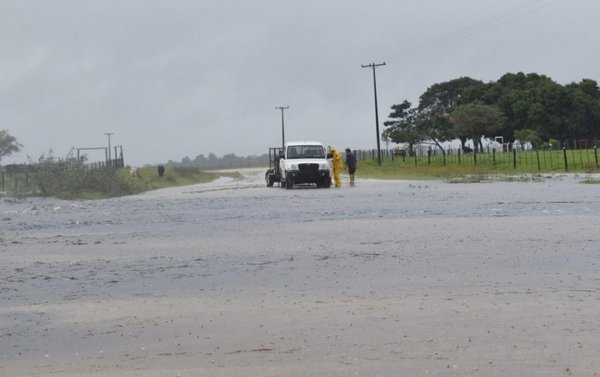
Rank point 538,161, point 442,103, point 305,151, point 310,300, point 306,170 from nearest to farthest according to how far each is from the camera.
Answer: point 310,300 < point 306,170 < point 305,151 < point 538,161 < point 442,103

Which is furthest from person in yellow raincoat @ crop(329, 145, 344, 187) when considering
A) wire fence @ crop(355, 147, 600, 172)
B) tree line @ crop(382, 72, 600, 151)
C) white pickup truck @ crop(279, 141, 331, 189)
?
tree line @ crop(382, 72, 600, 151)

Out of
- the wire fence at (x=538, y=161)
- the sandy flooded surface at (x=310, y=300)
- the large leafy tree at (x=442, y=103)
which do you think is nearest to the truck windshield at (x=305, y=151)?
the wire fence at (x=538, y=161)

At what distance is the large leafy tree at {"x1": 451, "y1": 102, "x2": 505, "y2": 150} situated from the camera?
317ft

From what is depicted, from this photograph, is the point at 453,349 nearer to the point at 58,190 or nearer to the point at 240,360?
the point at 240,360

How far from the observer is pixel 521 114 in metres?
98.1

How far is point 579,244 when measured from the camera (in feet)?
49.7

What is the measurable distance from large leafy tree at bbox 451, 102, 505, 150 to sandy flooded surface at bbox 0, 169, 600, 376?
76.4m

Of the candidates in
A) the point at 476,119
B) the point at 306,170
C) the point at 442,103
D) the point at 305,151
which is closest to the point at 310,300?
the point at 306,170

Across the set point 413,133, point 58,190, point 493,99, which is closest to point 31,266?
point 58,190

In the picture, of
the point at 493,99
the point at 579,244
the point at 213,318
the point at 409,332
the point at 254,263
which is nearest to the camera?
the point at 409,332

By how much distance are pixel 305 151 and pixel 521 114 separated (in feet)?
178

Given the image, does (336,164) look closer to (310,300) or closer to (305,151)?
(305,151)

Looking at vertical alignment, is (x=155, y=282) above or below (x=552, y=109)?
below

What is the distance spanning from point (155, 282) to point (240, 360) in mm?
4965
